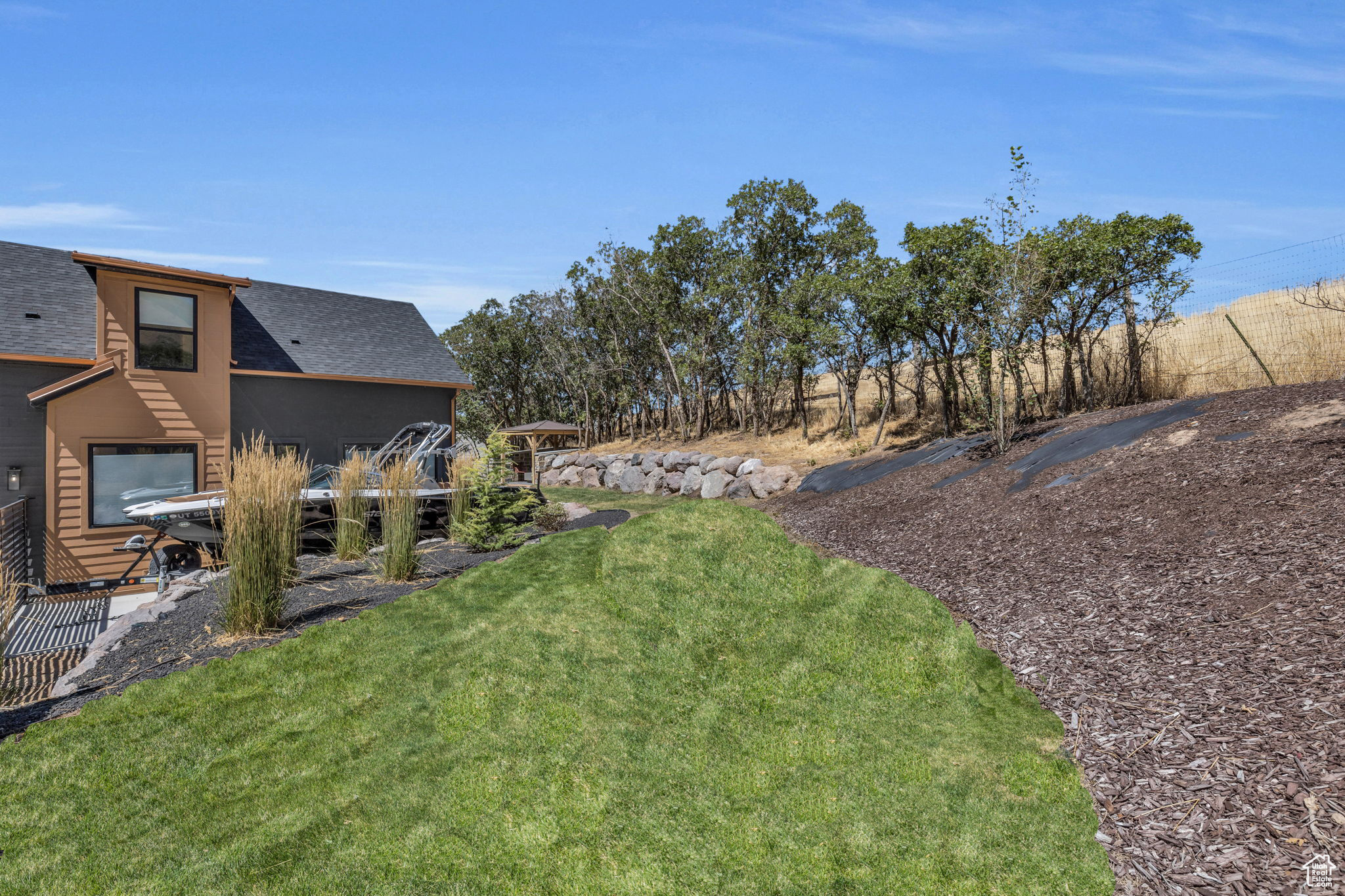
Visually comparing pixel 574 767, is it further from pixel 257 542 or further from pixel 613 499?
pixel 613 499

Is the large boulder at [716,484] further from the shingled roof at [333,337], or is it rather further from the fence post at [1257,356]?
the fence post at [1257,356]

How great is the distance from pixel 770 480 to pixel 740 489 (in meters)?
0.85

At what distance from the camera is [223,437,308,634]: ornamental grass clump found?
5.45 metres

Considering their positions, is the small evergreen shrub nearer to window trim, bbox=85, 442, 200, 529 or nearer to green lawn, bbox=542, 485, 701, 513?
green lawn, bbox=542, 485, 701, 513

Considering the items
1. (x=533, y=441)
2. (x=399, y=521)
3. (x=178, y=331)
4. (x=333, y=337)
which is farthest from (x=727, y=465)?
(x=178, y=331)

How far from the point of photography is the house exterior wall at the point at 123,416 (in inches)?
418

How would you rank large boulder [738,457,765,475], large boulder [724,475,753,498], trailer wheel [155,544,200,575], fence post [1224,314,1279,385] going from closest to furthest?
trailer wheel [155,544,200,575] → fence post [1224,314,1279,385] → large boulder [724,475,753,498] → large boulder [738,457,765,475]

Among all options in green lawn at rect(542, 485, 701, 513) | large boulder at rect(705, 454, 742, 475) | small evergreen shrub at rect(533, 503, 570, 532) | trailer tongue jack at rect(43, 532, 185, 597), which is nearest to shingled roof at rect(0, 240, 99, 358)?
trailer tongue jack at rect(43, 532, 185, 597)

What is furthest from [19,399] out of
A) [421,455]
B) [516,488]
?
[516,488]

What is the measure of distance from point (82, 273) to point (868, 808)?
16.1 metres

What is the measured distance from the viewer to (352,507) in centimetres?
Answer: 784

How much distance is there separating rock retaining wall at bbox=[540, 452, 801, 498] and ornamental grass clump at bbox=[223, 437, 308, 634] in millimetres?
9964

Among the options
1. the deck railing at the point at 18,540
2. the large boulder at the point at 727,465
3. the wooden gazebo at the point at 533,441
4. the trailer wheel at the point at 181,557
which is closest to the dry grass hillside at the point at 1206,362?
the large boulder at the point at 727,465

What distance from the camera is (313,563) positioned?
808cm
